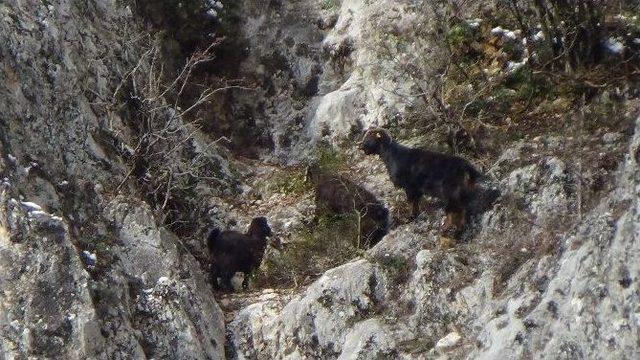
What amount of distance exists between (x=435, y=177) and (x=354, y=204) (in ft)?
5.49

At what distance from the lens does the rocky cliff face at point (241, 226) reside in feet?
29.6

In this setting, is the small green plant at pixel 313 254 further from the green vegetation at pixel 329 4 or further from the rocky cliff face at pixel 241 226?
the green vegetation at pixel 329 4

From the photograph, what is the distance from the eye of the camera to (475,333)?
9781mm

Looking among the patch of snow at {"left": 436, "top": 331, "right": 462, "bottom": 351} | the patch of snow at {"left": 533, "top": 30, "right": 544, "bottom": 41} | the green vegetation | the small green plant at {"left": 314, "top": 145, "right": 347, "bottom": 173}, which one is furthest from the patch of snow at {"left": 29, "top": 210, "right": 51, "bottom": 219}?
the green vegetation

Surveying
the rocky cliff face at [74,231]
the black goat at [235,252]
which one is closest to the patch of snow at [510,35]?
the black goat at [235,252]

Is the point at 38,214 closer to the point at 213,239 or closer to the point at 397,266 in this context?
the point at 213,239

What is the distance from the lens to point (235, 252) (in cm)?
1301

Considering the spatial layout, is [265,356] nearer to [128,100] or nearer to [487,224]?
[487,224]

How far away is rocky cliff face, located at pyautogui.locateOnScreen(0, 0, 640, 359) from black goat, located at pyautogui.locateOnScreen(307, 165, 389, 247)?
31cm

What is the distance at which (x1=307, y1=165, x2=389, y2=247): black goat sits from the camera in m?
12.9

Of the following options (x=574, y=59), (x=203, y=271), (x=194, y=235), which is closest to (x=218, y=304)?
(x=203, y=271)

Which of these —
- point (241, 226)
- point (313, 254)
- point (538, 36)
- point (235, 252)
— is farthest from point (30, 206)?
point (538, 36)

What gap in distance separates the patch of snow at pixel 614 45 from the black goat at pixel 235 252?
549 cm

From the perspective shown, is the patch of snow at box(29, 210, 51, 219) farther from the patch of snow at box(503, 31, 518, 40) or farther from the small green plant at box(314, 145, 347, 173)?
the patch of snow at box(503, 31, 518, 40)
